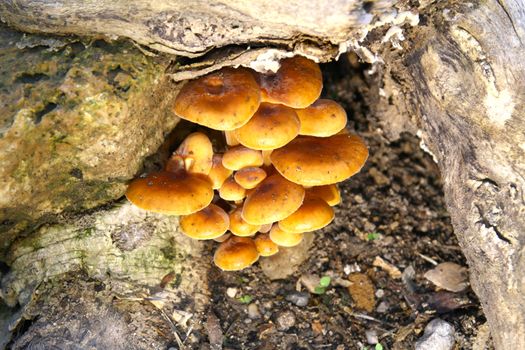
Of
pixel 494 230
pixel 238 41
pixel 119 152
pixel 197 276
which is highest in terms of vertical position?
pixel 238 41

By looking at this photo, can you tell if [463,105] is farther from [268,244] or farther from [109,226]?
[109,226]

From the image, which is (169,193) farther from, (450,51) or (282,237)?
(450,51)

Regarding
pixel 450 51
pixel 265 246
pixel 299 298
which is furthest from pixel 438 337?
pixel 450 51

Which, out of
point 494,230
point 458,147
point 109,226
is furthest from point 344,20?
point 109,226

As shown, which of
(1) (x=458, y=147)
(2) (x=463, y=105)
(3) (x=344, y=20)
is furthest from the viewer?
(1) (x=458, y=147)

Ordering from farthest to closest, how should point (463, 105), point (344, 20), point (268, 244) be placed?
point (268, 244)
point (463, 105)
point (344, 20)

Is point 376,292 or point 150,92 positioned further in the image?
point 376,292

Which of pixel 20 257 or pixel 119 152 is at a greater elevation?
pixel 119 152
